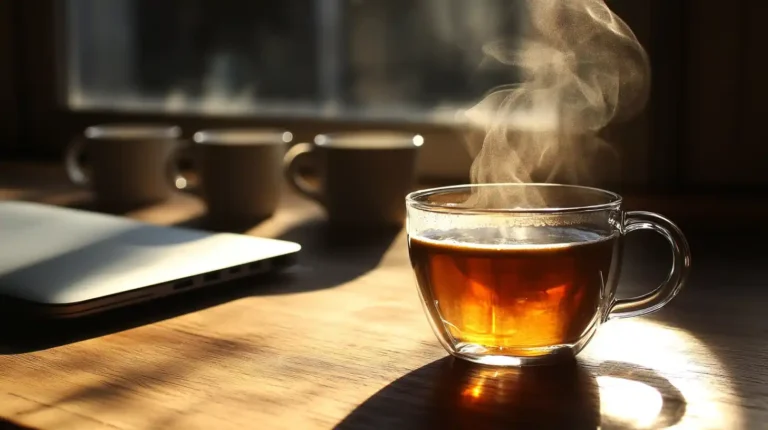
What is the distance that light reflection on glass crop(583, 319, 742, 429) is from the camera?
509 mm

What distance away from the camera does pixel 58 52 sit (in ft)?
6.40

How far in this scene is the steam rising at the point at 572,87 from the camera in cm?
110

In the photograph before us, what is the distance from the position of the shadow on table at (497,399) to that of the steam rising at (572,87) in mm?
468

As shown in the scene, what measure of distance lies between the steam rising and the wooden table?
344 millimetres

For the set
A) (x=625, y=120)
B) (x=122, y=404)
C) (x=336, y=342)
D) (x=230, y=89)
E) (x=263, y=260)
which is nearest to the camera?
(x=122, y=404)

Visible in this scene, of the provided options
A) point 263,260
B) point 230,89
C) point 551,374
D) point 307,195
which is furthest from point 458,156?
point 551,374

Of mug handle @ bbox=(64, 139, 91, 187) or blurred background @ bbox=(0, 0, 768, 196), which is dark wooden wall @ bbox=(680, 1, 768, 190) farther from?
mug handle @ bbox=(64, 139, 91, 187)

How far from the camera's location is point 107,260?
2.62 ft

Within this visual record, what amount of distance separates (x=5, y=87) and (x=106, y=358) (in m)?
1.53

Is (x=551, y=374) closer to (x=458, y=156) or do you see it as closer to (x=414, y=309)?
(x=414, y=309)

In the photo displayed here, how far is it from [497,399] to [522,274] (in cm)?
8

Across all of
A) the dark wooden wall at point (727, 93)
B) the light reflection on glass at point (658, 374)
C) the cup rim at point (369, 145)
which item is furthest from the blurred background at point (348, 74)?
the light reflection on glass at point (658, 374)

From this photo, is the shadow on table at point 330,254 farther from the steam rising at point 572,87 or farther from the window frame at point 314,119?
the window frame at point 314,119

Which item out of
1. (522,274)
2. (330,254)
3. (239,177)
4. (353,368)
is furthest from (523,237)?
(239,177)
